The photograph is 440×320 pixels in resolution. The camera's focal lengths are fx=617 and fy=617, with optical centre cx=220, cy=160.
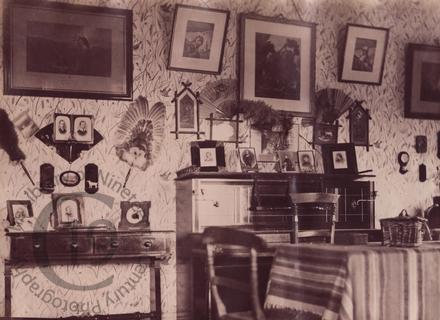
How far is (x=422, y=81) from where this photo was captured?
22.4ft

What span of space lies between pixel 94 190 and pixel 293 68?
2.32 m

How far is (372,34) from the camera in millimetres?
6566

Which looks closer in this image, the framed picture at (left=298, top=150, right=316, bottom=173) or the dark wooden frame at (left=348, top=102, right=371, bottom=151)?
the framed picture at (left=298, top=150, right=316, bottom=173)

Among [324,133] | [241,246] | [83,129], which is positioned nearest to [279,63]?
[324,133]

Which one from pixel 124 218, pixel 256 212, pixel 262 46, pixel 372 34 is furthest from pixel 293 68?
pixel 124 218

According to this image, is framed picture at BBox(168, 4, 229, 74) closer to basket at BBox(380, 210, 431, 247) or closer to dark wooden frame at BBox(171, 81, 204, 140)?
dark wooden frame at BBox(171, 81, 204, 140)

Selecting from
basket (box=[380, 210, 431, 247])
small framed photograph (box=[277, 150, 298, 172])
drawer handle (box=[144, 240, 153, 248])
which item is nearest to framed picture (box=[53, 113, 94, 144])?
drawer handle (box=[144, 240, 153, 248])

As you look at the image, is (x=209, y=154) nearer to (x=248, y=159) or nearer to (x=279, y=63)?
(x=248, y=159)

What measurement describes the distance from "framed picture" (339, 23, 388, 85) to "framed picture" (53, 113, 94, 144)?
105 inches

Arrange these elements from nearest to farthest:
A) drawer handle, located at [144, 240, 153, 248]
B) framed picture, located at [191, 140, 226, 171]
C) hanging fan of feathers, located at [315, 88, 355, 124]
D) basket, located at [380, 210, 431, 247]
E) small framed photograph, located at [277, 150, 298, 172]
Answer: basket, located at [380, 210, 431, 247] < drawer handle, located at [144, 240, 153, 248] < framed picture, located at [191, 140, 226, 171] < small framed photograph, located at [277, 150, 298, 172] < hanging fan of feathers, located at [315, 88, 355, 124]

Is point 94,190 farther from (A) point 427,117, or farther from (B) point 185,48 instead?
(A) point 427,117

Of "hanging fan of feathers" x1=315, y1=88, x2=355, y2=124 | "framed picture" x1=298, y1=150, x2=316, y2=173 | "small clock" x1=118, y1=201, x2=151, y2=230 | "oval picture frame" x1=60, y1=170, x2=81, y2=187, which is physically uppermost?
"hanging fan of feathers" x1=315, y1=88, x2=355, y2=124

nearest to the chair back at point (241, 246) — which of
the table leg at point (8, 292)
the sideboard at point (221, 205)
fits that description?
the sideboard at point (221, 205)

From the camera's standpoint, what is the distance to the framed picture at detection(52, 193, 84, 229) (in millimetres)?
5312
